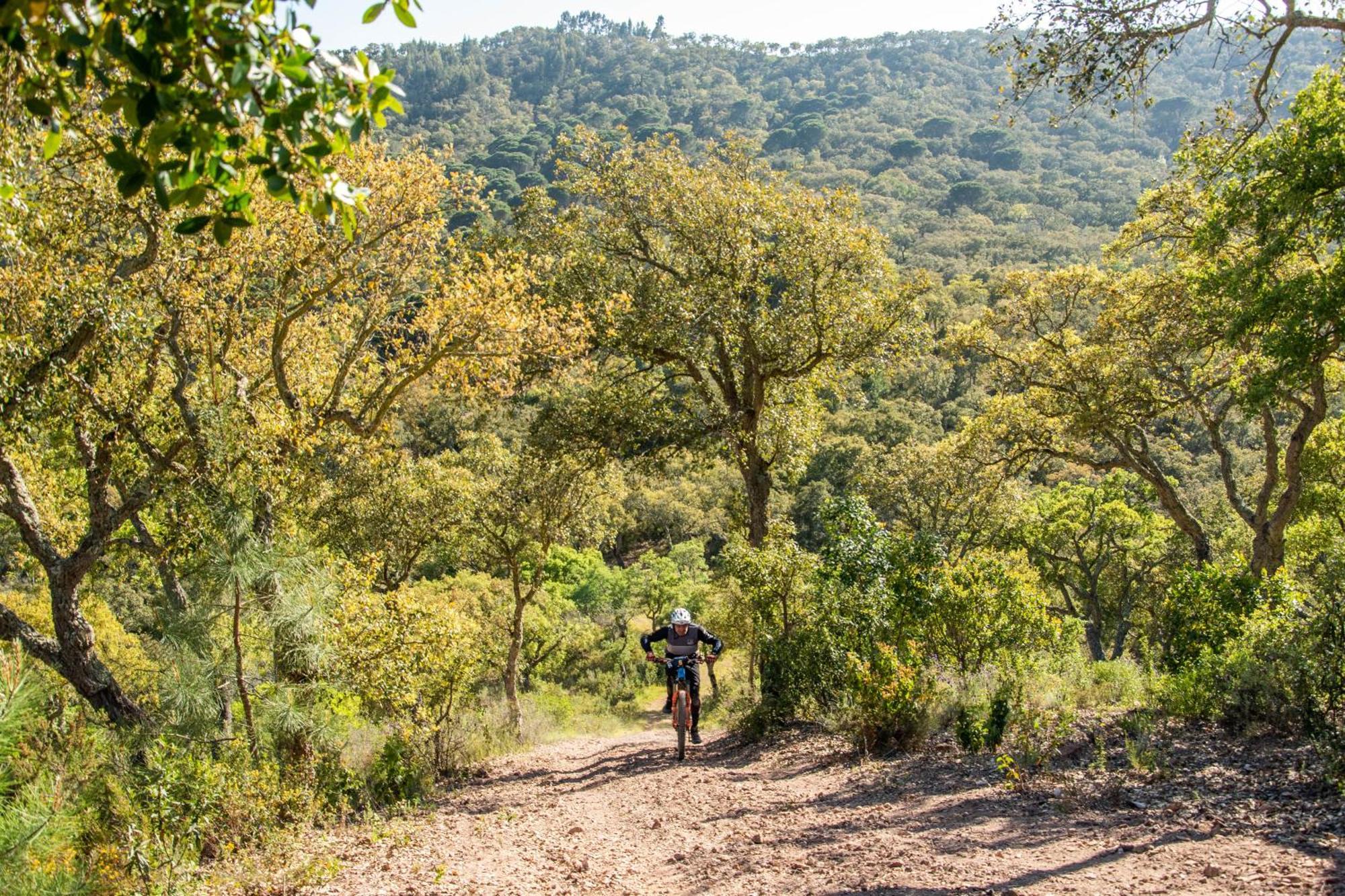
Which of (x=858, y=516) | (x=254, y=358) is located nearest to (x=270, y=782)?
(x=254, y=358)

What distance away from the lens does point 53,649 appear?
7.45m

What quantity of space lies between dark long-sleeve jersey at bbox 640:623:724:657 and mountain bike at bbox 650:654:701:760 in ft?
0.70

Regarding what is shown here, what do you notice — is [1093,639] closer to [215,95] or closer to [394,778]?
[394,778]

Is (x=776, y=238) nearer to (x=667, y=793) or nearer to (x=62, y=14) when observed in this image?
(x=667, y=793)

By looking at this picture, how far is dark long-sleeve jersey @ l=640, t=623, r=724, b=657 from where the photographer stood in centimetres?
943

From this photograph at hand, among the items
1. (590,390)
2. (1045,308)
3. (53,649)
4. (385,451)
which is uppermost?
(1045,308)

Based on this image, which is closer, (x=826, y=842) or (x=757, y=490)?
(x=826, y=842)

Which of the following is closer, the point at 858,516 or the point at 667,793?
the point at 667,793

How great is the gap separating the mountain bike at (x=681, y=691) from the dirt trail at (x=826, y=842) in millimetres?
1112

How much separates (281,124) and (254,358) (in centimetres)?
871

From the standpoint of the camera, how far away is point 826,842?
17.8ft

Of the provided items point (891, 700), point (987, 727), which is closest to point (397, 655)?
point (891, 700)

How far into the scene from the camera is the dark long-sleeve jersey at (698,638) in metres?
9.43

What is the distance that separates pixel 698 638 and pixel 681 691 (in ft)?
2.03
